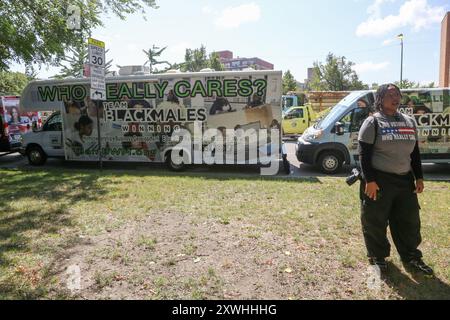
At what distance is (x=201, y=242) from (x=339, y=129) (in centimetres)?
609

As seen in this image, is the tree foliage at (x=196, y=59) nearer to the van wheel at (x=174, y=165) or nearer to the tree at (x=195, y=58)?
the tree at (x=195, y=58)

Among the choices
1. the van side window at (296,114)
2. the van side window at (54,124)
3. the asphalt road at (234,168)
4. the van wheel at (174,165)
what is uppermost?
the van side window at (296,114)

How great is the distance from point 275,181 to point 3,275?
5.93m

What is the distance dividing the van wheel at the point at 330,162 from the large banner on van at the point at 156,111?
5.05 feet

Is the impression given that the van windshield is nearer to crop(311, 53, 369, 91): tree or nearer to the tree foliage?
crop(311, 53, 369, 91): tree

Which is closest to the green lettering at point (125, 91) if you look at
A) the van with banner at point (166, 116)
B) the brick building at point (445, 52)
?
the van with banner at point (166, 116)

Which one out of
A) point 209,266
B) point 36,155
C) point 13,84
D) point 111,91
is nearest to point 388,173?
point 209,266

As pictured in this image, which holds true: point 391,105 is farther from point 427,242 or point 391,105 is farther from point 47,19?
point 47,19

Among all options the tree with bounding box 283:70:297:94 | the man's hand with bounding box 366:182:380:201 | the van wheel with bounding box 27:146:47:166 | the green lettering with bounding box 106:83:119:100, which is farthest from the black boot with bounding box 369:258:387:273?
the tree with bounding box 283:70:297:94

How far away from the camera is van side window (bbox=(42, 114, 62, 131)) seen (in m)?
11.5

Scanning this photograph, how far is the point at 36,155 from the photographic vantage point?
12.0m

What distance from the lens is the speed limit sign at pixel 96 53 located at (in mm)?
9032

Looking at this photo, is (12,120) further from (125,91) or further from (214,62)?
(214,62)
